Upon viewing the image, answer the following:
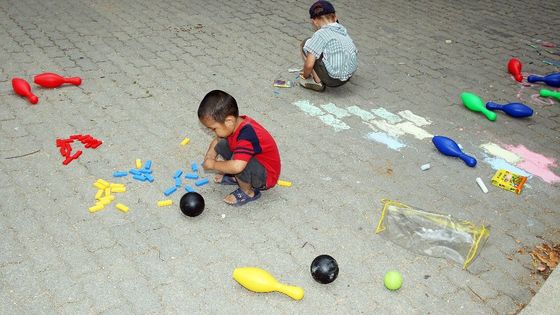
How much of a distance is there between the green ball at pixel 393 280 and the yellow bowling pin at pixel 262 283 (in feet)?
1.73

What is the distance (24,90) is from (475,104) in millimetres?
4321

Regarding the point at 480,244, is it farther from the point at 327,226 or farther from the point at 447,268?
the point at 327,226

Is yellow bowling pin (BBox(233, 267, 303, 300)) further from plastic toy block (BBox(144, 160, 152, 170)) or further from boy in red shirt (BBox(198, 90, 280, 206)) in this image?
plastic toy block (BBox(144, 160, 152, 170))

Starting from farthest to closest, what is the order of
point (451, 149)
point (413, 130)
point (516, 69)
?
1. point (516, 69)
2. point (413, 130)
3. point (451, 149)

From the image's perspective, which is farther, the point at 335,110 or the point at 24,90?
the point at 335,110

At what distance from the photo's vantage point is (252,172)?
3.42 m

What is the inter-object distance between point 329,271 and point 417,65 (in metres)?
3.96

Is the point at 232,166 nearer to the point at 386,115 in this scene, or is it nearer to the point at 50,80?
the point at 386,115

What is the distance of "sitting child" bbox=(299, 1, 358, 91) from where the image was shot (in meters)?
4.99

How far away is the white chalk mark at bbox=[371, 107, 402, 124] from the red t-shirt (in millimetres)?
1751

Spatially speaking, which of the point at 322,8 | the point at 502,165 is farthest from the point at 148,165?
the point at 502,165

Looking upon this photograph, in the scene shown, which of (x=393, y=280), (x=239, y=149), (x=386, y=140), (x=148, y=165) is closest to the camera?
(x=393, y=280)

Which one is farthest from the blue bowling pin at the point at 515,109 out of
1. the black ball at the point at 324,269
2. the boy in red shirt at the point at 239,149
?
the black ball at the point at 324,269

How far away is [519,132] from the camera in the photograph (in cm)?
482
